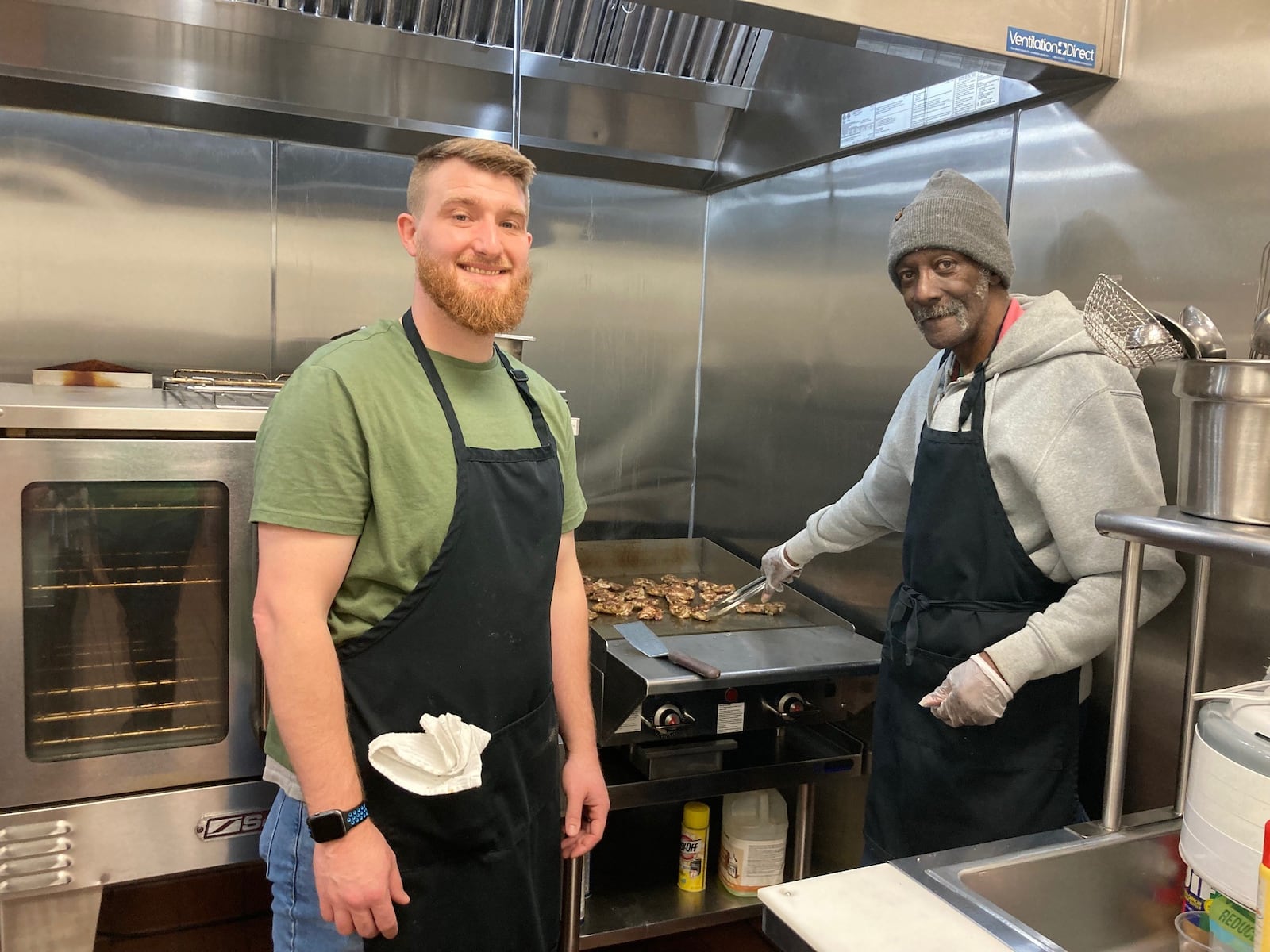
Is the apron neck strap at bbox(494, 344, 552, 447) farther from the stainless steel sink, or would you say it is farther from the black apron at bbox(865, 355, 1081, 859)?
the stainless steel sink

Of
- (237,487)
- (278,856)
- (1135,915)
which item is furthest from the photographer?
(237,487)

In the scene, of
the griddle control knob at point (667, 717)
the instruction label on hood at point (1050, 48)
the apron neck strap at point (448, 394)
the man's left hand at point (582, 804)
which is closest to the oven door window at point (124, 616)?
the apron neck strap at point (448, 394)

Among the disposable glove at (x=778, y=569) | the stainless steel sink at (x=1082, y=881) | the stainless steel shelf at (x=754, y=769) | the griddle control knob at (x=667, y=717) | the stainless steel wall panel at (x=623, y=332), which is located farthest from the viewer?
the stainless steel wall panel at (x=623, y=332)

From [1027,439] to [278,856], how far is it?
1.33 m

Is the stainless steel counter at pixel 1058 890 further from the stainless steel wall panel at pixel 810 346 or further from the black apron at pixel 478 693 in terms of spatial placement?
the stainless steel wall panel at pixel 810 346

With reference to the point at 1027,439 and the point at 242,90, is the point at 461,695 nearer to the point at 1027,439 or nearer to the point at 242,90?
the point at 1027,439

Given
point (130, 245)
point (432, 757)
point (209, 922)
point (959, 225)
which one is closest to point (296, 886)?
point (432, 757)

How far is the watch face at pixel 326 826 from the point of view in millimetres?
1271

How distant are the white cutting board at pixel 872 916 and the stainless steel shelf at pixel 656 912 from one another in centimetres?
122

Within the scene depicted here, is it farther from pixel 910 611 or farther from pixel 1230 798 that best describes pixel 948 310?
pixel 1230 798

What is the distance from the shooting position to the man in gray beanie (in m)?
1.48

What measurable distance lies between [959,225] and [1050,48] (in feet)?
1.25

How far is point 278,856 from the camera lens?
4.60 feet

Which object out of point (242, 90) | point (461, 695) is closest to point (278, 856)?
point (461, 695)
